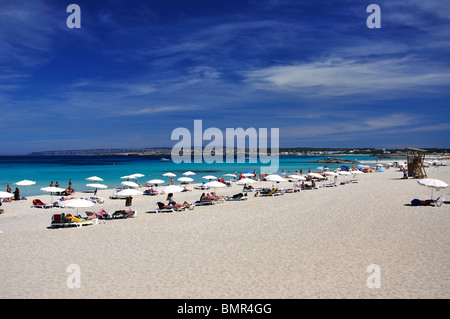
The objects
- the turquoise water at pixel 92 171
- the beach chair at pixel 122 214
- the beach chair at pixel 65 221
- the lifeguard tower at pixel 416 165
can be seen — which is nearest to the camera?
the beach chair at pixel 65 221

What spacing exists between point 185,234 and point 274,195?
11467 millimetres

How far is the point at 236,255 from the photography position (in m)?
8.71

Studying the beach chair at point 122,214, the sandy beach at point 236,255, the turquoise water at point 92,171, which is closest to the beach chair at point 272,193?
the sandy beach at point 236,255

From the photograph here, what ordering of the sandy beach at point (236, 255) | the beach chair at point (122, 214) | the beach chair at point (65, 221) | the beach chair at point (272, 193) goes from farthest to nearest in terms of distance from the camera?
the beach chair at point (272, 193)
the beach chair at point (122, 214)
the beach chair at point (65, 221)
the sandy beach at point (236, 255)

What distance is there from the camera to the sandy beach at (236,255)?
6.52 m

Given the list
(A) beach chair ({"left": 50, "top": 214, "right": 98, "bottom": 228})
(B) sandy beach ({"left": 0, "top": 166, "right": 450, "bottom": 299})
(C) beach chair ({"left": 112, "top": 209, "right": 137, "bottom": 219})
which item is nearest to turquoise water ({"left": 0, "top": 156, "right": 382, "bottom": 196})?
(C) beach chair ({"left": 112, "top": 209, "right": 137, "bottom": 219})

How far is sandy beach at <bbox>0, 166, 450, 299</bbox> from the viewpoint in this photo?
6516mm

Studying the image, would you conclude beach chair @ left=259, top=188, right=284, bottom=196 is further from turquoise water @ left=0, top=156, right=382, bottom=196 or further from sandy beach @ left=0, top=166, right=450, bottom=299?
turquoise water @ left=0, top=156, right=382, bottom=196

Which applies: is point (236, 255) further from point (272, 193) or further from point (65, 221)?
point (272, 193)

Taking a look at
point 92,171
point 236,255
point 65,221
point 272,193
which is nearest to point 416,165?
point 272,193

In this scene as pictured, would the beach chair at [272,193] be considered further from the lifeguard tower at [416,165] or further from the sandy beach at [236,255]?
the lifeguard tower at [416,165]

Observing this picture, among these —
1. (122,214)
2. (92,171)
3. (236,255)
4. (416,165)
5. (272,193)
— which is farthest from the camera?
(92,171)
